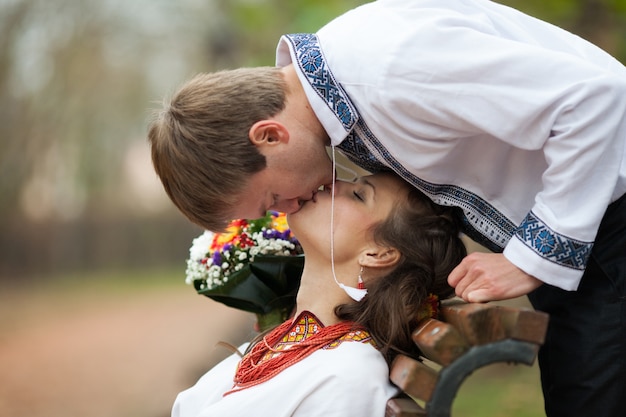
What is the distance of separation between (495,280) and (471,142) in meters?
0.48

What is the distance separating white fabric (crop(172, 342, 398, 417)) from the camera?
2697 mm

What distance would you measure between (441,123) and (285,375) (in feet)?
3.10

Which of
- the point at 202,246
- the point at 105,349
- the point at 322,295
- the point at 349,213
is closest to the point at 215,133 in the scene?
the point at 349,213

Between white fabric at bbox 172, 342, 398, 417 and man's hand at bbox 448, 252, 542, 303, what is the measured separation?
1.26 ft

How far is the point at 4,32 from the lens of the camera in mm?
17672

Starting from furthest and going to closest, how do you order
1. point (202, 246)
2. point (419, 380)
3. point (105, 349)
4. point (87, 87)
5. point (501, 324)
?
point (87, 87) < point (105, 349) < point (202, 246) < point (419, 380) < point (501, 324)

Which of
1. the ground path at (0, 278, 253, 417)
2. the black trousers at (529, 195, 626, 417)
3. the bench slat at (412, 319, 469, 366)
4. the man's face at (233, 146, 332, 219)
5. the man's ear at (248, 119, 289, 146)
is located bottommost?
the ground path at (0, 278, 253, 417)

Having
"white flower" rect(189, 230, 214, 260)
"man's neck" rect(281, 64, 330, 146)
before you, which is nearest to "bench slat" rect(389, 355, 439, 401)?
"man's neck" rect(281, 64, 330, 146)

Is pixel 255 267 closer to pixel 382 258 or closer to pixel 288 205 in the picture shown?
pixel 288 205

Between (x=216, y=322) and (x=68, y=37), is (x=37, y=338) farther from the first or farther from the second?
(x=68, y=37)

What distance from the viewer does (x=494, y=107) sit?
8.57 ft

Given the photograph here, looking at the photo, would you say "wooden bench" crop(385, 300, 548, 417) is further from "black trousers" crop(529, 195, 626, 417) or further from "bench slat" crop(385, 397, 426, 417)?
"black trousers" crop(529, 195, 626, 417)

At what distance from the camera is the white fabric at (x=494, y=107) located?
2.57 meters

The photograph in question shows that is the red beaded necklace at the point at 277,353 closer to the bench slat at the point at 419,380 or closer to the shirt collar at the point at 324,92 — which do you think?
the bench slat at the point at 419,380
